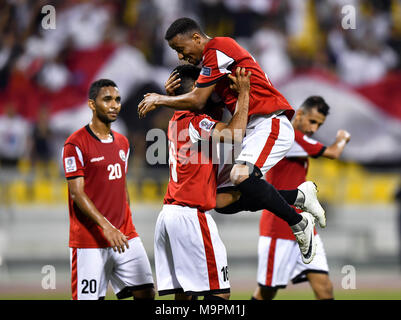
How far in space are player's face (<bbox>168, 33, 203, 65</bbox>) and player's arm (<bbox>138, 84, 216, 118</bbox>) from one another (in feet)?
1.46

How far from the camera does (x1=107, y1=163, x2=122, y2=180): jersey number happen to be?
5996 mm

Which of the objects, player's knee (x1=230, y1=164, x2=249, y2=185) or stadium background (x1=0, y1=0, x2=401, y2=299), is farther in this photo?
stadium background (x1=0, y1=0, x2=401, y2=299)

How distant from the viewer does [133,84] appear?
55.5ft

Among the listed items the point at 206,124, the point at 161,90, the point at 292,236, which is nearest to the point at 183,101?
the point at 206,124

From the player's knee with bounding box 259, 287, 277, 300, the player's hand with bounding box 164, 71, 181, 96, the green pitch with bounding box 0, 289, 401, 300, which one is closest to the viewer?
the player's hand with bounding box 164, 71, 181, 96

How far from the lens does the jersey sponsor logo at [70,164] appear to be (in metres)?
5.77

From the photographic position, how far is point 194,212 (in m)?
5.52

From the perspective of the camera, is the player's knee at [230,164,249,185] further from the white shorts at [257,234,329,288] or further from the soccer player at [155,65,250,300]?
the white shorts at [257,234,329,288]

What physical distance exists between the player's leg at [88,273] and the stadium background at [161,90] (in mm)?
7405

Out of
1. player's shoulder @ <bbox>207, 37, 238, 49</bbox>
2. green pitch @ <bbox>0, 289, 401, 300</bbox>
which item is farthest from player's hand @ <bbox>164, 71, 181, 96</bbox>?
green pitch @ <bbox>0, 289, 401, 300</bbox>

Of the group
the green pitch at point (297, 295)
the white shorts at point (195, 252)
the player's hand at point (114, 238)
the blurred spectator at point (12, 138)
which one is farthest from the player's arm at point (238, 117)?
the blurred spectator at point (12, 138)

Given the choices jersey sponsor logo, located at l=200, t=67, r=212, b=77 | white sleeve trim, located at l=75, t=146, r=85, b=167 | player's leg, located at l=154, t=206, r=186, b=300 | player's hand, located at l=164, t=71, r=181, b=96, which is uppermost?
jersey sponsor logo, located at l=200, t=67, r=212, b=77

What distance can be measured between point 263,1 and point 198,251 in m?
13.8

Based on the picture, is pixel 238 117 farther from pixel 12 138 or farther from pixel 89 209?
pixel 12 138
